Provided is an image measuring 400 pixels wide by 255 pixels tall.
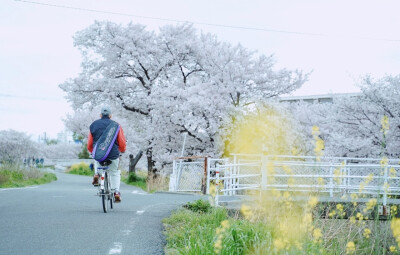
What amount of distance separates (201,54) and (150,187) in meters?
9.27

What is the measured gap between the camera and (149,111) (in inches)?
1078

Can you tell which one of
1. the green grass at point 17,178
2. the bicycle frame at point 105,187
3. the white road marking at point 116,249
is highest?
the bicycle frame at point 105,187

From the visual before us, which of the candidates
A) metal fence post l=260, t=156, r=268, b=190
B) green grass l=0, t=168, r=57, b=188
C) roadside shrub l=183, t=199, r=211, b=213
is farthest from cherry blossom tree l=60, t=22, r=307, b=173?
roadside shrub l=183, t=199, r=211, b=213

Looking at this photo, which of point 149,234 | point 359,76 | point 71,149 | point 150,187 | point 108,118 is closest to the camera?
point 149,234

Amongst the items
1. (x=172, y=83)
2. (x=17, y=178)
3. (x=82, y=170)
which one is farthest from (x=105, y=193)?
(x=82, y=170)

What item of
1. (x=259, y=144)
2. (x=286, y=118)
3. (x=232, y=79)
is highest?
(x=232, y=79)

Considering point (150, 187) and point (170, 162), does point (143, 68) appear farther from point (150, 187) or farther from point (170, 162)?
point (150, 187)

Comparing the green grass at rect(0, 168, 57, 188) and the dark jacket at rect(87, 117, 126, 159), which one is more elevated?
the dark jacket at rect(87, 117, 126, 159)

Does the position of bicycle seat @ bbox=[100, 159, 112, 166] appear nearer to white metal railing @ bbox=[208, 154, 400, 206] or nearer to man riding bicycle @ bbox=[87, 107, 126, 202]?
man riding bicycle @ bbox=[87, 107, 126, 202]

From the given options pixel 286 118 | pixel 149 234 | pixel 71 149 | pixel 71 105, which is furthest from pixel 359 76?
pixel 71 149

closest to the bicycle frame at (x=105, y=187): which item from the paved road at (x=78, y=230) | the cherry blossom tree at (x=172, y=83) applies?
the paved road at (x=78, y=230)

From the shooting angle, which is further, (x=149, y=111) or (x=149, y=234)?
(x=149, y=111)

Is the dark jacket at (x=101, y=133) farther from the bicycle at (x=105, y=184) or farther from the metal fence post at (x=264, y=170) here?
the metal fence post at (x=264, y=170)

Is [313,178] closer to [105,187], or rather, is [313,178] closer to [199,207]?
[105,187]
